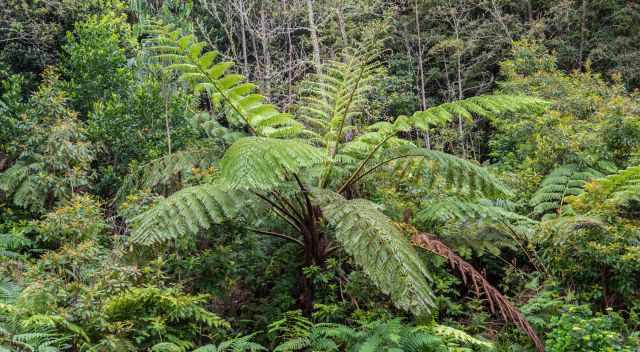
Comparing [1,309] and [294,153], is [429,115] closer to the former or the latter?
[294,153]

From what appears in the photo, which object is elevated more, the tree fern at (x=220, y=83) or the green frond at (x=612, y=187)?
the tree fern at (x=220, y=83)

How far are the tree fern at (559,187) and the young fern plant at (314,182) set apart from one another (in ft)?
4.03

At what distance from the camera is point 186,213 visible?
3375 mm

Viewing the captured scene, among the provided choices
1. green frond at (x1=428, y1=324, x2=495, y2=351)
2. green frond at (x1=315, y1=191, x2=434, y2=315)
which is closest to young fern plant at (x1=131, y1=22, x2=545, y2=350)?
green frond at (x1=315, y1=191, x2=434, y2=315)

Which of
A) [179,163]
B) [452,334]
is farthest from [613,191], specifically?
[179,163]

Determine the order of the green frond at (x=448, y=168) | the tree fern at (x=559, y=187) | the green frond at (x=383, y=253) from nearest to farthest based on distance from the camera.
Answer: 1. the green frond at (x=383, y=253)
2. the green frond at (x=448, y=168)
3. the tree fern at (x=559, y=187)

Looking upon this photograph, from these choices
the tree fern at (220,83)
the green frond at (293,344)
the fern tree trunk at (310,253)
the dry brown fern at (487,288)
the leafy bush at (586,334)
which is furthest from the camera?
the fern tree trunk at (310,253)

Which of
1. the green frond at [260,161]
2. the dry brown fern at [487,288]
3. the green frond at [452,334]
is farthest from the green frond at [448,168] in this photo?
the green frond at [452,334]

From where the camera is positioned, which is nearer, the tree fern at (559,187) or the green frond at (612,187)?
the green frond at (612,187)

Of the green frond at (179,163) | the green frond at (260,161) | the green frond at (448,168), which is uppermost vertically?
the green frond at (260,161)

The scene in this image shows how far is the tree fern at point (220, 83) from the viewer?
3.82m

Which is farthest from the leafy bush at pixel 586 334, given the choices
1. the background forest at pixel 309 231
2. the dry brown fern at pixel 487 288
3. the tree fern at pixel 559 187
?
the tree fern at pixel 559 187

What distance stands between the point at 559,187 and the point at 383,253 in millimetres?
2760

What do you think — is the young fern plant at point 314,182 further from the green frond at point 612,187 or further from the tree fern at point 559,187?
the tree fern at point 559,187
